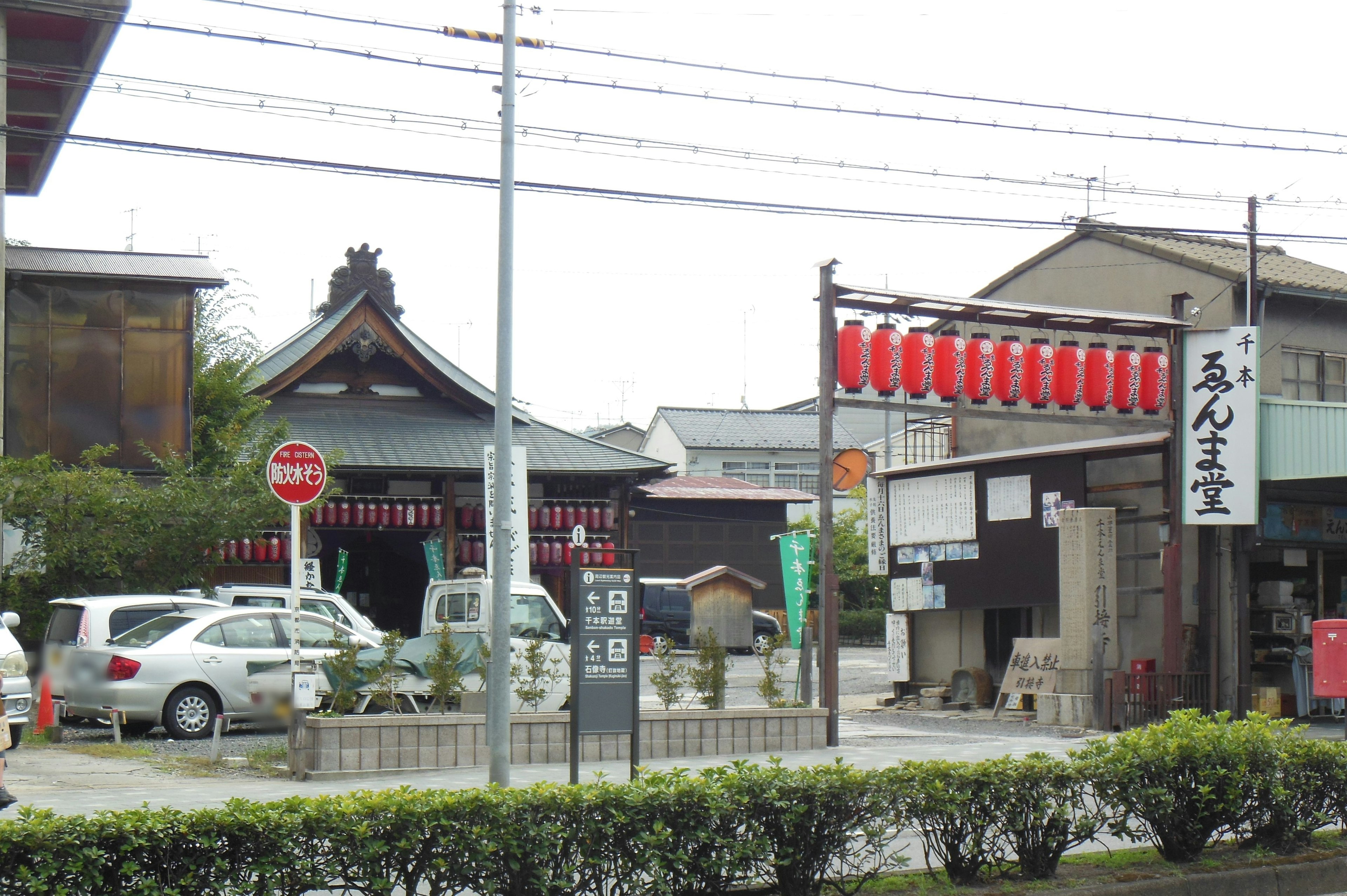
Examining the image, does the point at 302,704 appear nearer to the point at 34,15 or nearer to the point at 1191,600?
the point at 1191,600

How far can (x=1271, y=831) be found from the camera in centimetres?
827

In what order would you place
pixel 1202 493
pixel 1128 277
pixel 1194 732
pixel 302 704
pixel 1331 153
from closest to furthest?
pixel 1194 732 → pixel 302 704 → pixel 1331 153 → pixel 1202 493 → pixel 1128 277

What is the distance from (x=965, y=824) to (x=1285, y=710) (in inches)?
545

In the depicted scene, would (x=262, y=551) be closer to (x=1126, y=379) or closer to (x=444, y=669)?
(x=444, y=669)

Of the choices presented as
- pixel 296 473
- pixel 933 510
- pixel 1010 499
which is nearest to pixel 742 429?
pixel 933 510

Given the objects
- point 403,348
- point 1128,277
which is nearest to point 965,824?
point 1128,277

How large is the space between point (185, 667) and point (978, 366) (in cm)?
1059

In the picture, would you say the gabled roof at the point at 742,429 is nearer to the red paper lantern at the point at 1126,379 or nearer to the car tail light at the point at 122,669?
the red paper lantern at the point at 1126,379

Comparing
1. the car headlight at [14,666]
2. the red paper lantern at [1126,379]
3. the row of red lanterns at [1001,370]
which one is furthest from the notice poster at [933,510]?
the car headlight at [14,666]

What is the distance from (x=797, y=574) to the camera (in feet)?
64.2

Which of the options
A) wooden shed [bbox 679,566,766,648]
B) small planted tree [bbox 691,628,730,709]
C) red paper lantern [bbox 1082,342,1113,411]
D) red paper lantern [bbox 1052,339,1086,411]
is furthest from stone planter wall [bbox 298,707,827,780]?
wooden shed [bbox 679,566,766,648]

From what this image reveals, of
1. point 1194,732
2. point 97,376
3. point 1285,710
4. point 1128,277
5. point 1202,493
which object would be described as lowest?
point 1285,710

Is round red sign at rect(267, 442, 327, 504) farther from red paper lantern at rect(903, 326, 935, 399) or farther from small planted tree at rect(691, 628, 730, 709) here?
red paper lantern at rect(903, 326, 935, 399)

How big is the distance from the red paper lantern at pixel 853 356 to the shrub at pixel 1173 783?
8.31 metres
